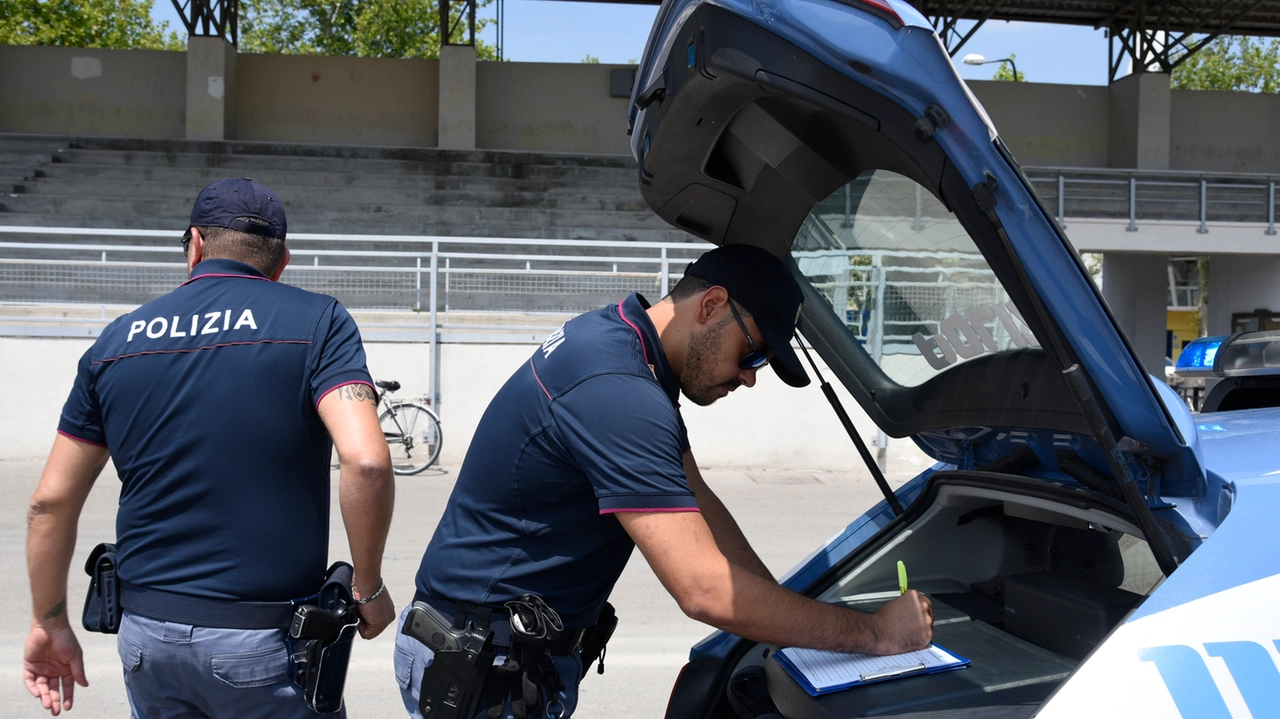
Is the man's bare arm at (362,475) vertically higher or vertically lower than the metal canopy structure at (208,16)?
lower

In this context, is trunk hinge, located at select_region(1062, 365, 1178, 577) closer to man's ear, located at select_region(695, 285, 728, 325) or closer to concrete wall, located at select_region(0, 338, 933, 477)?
man's ear, located at select_region(695, 285, 728, 325)

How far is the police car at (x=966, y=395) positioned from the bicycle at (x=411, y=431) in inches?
284

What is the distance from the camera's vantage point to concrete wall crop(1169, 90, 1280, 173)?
22562 mm

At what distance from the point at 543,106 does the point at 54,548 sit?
19.9 m

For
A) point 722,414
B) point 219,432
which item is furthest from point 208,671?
point 722,414

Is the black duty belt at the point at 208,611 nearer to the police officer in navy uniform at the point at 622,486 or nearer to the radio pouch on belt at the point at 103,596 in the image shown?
the radio pouch on belt at the point at 103,596

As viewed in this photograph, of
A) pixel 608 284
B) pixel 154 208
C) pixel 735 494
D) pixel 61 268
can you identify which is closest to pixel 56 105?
pixel 154 208

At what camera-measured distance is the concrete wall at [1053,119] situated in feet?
72.4

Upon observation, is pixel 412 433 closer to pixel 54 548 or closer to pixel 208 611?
pixel 54 548

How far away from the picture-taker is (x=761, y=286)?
1.81 m

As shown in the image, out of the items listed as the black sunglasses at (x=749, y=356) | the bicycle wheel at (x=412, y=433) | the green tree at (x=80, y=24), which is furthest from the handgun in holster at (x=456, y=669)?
the green tree at (x=80, y=24)

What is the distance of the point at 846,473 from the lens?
9.89m

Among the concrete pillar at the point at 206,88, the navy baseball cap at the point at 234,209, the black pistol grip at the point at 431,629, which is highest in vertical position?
the concrete pillar at the point at 206,88

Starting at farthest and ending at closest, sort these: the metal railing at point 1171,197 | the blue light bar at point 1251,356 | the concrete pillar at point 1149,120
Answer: the concrete pillar at point 1149,120, the metal railing at point 1171,197, the blue light bar at point 1251,356
